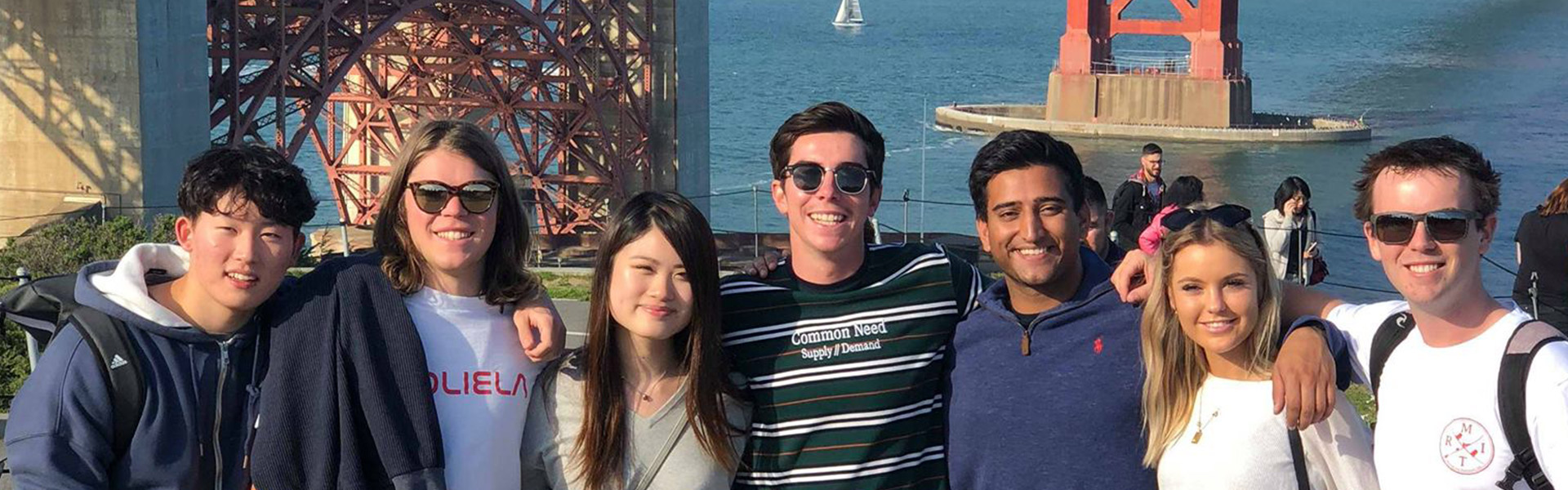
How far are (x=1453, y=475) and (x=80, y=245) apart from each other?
1151 centimetres

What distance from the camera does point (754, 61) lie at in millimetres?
99312

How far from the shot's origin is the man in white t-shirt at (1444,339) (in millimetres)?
3260

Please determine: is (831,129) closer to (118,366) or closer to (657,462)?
(657,462)

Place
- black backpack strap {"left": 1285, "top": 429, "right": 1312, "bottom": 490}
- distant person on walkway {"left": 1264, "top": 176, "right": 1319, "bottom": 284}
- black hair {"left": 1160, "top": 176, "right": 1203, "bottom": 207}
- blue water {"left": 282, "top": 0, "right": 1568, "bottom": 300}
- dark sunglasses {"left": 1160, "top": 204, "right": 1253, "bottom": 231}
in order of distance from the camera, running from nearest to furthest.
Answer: black backpack strap {"left": 1285, "top": 429, "right": 1312, "bottom": 490}, dark sunglasses {"left": 1160, "top": 204, "right": 1253, "bottom": 231}, black hair {"left": 1160, "top": 176, "right": 1203, "bottom": 207}, distant person on walkway {"left": 1264, "top": 176, "right": 1319, "bottom": 284}, blue water {"left": 282, "top": 0, "right": 1568, "bottom": 300}

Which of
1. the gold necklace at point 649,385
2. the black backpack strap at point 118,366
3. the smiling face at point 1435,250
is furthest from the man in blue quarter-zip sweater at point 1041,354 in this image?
the black backpack strap at point 118,366

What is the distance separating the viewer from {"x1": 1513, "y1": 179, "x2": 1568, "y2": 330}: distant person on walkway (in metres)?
7.35

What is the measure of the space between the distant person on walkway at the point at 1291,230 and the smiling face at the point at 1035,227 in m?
6.85

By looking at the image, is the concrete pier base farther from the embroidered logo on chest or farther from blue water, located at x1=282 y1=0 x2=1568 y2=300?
the embroidered logo on chest

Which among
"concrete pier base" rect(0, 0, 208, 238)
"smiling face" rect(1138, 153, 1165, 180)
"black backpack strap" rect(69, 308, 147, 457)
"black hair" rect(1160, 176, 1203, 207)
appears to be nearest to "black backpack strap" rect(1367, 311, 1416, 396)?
"black backpack strap" rect(69, 308, 147, 457)

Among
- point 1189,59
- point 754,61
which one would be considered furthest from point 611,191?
point 754,61

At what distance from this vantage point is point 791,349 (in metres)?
3.92

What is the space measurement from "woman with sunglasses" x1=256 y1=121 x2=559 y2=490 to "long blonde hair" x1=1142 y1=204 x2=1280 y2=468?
130cm

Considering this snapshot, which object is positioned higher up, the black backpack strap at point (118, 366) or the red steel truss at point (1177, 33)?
the red steel truss at point (1177, 33)

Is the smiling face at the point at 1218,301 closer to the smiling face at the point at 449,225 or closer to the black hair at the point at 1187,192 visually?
the smiling face at the point at 449,225
